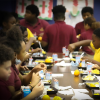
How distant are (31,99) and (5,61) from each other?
367mm

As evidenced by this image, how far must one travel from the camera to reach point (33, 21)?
507 cm

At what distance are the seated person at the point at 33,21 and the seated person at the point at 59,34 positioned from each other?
1.12 metres

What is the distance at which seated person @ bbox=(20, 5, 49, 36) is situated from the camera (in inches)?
195

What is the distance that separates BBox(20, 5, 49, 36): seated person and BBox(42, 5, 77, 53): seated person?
1122 millimetres

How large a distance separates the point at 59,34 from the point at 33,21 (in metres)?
1.45

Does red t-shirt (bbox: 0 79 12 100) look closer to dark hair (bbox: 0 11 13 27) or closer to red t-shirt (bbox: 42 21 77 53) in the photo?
dark hair (bbox: 0 11 13 27)

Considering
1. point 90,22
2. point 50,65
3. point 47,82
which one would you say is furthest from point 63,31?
point 47,82

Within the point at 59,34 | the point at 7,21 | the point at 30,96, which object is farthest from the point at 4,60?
the point at 59,34

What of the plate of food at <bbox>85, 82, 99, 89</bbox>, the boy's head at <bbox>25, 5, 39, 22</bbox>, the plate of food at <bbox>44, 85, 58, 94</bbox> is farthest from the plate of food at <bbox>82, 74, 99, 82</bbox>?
the boy's head at <bbox>25, 5, 39, 22</bbox>

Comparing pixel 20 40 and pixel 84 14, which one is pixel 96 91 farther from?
pixel 84 14

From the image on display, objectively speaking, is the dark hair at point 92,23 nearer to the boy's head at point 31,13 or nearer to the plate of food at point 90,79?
the boy's head at point 31,13

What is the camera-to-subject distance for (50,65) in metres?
2.69

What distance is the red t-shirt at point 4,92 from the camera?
1.33 meters

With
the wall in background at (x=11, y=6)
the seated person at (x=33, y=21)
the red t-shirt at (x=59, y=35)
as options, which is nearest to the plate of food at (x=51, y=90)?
the red t-shirt at (x=59, y=35)
